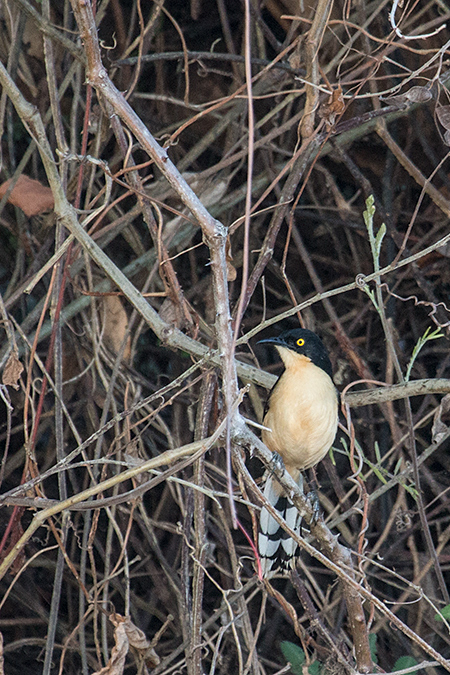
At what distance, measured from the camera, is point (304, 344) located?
3750 mm

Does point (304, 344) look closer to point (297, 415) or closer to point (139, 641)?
point (297, 415)

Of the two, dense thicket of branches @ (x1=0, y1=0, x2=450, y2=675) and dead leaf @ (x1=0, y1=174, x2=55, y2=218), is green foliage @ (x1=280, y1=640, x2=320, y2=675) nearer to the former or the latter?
dense thicket of branches @ (x1=0, y1=0, x2=450, y2=675)

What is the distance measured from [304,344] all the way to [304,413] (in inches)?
13.4

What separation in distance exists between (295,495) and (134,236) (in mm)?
2237

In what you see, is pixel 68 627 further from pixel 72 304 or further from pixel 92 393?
pixel 72 304

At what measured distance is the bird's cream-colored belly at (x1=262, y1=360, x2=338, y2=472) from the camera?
3660 mm

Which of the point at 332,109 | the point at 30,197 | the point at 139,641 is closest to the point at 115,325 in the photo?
the point at 30,197

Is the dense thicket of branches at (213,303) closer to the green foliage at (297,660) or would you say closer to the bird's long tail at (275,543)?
the green foliage at (297,660)

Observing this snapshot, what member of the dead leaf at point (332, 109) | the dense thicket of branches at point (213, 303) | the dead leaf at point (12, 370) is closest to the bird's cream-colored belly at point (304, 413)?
the dense thicket of branches at point (213, 303)

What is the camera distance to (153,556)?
14.5 ft

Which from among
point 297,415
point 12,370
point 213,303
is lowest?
point 297,415

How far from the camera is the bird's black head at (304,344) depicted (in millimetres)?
3756

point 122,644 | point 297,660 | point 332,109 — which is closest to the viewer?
point 122,644

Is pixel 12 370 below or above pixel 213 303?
above
